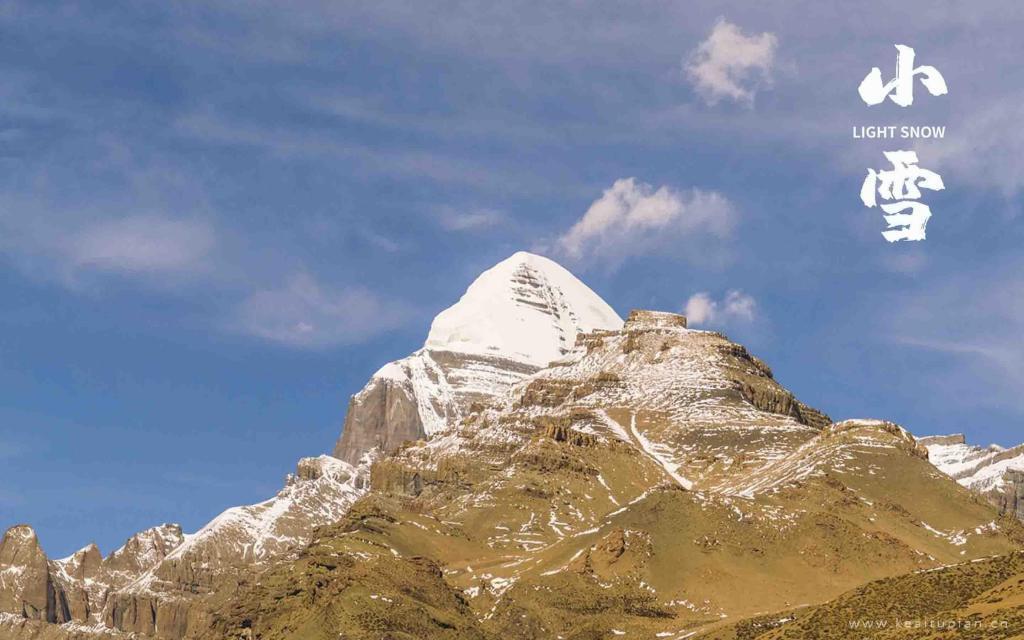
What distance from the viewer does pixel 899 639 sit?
19850 centimetres

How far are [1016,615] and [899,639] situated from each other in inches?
569

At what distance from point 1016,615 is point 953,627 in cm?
731

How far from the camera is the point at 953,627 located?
193 meters

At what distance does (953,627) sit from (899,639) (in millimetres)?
7160

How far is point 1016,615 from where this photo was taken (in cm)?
18838
